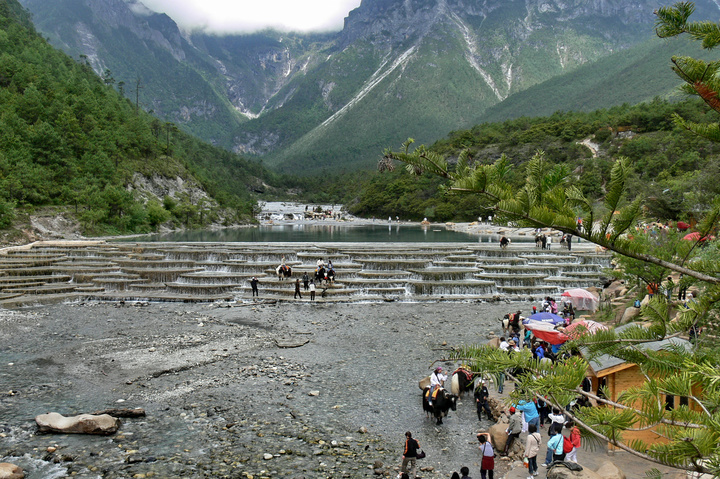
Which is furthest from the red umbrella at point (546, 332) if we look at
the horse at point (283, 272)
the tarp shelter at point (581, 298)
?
the horse at point (283, 272)

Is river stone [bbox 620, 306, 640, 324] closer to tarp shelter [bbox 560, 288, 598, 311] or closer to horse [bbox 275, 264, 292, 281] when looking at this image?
tarp shelter [bbox 560, 288, 598, 311]

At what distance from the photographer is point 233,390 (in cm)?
1460

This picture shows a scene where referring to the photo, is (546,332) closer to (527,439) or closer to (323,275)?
(527,439)

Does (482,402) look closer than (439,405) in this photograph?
No

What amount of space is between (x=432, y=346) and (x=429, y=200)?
276 feet

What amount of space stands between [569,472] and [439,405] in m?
4.52

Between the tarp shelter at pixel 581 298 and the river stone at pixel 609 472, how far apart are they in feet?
50.7

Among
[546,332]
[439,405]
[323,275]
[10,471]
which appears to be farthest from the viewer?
[323,275]

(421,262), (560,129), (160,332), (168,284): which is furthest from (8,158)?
(560,129)

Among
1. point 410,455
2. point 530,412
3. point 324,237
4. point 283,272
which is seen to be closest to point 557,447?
point 530,412

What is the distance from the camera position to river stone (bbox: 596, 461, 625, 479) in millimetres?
8477

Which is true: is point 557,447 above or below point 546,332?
below

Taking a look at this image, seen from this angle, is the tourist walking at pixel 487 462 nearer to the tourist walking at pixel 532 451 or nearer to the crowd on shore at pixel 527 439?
the crowd on shore at pixel 527 439

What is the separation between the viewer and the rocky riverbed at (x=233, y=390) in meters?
10.5
